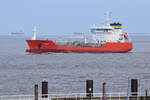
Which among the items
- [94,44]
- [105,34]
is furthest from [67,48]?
[105,34]

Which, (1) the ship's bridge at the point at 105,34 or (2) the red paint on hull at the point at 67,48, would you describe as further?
(1) the ship's bridge at the point at 105,34

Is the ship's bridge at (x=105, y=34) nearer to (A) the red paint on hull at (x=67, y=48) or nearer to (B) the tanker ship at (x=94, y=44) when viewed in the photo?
(B) the tanker ship at (x=94, y=44)

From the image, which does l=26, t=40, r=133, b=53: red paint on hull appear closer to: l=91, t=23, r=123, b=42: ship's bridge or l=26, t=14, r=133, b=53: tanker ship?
l=26, t=14, r=133, b=53: tanker ship

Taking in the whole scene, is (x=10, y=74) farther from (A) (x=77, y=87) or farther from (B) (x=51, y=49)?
(B) (x=51, y=49)

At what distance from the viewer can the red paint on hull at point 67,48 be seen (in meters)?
74.9

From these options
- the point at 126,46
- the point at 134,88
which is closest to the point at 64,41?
the point at 126,46

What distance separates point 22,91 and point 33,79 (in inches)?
293

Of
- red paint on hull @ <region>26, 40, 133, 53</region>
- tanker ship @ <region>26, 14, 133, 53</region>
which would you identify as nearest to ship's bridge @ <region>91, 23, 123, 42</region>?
tanker ship @ <region>26, 14, 133, 53</region>

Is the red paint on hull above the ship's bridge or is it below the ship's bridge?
below

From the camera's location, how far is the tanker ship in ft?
248

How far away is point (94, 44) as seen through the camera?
77562mm

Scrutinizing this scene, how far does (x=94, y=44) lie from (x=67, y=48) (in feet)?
12.0

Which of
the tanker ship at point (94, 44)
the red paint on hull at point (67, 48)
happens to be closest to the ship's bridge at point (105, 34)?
the tanker ship at point (94, 44)

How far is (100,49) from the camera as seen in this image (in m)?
77.5
